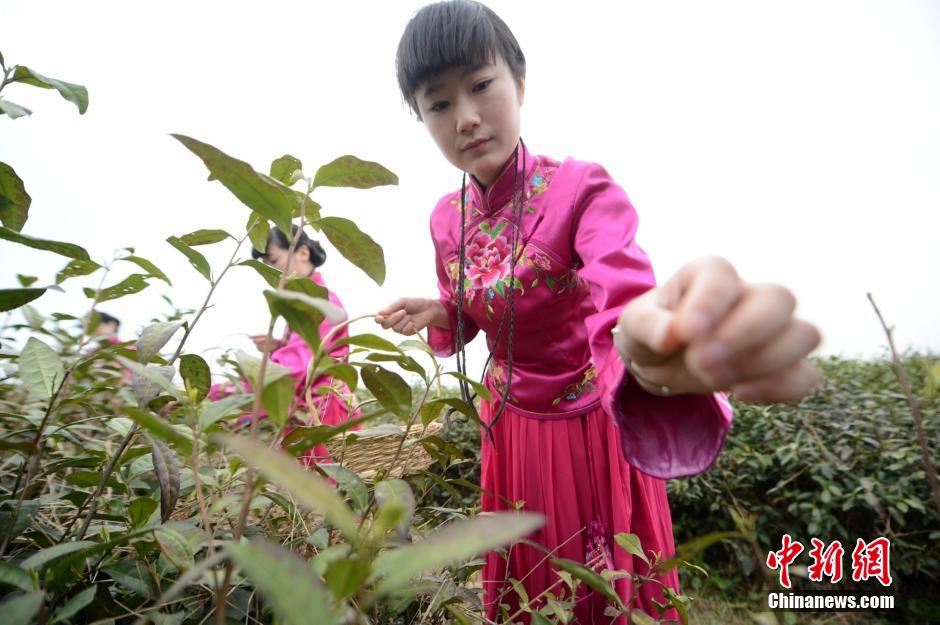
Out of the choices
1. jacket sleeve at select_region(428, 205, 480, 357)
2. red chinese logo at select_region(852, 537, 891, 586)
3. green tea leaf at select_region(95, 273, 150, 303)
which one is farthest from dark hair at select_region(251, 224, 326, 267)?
red chinese logo at select_region(852, 537, 891, 586)

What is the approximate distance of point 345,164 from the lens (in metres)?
0.43

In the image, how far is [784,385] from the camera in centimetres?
32

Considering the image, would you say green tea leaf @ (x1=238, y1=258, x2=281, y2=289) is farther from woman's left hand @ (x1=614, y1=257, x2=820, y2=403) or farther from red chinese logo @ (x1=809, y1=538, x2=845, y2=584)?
red chinese logo @ (x1=809, y1=538, x2=845, y2=584)

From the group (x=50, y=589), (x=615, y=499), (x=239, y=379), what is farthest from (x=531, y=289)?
(x=239, y=379)

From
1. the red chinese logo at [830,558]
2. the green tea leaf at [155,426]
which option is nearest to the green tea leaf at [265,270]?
the green tea leaf at [155,426]

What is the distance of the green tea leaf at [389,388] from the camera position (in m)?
0.45

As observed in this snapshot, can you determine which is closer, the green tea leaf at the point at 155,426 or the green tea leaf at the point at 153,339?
the green tea leaf at the point at 155,426

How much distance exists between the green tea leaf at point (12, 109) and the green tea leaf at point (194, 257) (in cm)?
17

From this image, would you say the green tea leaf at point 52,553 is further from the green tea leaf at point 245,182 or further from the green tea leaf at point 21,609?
the green tea leaf at point 245,182

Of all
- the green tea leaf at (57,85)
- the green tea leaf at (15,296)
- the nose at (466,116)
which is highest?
the nose at (466,116)

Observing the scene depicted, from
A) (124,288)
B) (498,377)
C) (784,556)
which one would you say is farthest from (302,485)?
(784,556)

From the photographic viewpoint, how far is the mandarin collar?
2.98 ft

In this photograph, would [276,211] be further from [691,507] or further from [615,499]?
[691,507]

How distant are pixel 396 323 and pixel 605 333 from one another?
371mm
